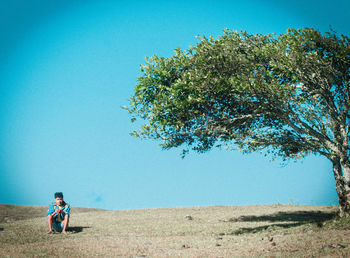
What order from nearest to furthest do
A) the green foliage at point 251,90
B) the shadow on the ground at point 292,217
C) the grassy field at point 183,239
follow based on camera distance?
the grassy field at point 183,239 < the green foliage at point 251,90 < the shadow on the ground at point 292,217

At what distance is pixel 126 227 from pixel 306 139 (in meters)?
14.0

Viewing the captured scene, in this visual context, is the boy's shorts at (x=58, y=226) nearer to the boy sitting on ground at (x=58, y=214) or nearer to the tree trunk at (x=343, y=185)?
the boy sitting on ground at (x=58, y=214)

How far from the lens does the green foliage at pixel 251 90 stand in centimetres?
1816

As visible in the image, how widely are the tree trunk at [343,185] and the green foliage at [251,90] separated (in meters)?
1.26

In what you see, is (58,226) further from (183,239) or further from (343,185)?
(343,185)

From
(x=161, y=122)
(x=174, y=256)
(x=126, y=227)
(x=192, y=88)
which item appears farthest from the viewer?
(x=126, y=227)

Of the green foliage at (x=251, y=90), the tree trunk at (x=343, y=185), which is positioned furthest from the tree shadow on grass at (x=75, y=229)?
the tree trunk at (x=343, y=185)

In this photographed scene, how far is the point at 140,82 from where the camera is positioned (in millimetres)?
20188

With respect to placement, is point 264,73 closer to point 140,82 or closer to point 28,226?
point 140,82

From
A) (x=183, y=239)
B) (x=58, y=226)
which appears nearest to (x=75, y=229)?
(x=58, y=226)

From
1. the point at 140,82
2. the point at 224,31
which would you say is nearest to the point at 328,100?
the point at 224,31

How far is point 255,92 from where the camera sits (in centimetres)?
1781

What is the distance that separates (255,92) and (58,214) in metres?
14.7

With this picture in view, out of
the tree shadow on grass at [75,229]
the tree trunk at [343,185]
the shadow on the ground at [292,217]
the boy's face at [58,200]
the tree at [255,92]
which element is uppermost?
the tree at [255,92]
